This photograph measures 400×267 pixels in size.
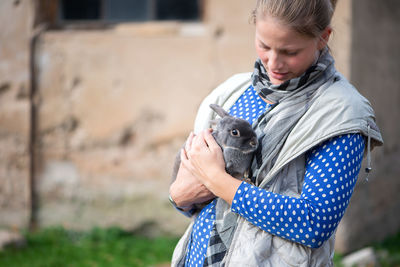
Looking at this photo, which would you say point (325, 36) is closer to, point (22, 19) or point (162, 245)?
point (162, 245)

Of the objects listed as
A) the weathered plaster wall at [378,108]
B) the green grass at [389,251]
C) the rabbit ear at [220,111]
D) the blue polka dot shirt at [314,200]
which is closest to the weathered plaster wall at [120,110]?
the weathered plaster wall at [378,108]

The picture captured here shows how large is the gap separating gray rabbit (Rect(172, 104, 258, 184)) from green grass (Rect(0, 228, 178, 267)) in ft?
9.59

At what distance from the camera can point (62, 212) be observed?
505cm

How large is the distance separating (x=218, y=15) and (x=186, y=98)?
964 millimetres

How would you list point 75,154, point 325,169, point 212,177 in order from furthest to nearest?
point 75,154
point 212,177
point 325,169

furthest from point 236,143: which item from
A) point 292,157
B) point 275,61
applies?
point 275,61

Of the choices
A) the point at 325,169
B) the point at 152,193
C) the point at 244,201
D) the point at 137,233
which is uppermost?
the point at 325,169

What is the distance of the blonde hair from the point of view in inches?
59.3

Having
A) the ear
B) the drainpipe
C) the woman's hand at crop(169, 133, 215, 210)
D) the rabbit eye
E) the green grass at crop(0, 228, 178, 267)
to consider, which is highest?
the ear

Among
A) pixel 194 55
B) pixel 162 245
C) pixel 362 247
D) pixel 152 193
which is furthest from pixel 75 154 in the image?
pixel 362 247

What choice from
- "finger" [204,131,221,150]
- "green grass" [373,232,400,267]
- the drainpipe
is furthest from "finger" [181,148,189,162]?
the drainpipe

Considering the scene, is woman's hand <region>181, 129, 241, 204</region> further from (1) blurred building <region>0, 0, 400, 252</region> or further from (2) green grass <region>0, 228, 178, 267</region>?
(1) blurred building <region>0, 0, 400, 252</region>

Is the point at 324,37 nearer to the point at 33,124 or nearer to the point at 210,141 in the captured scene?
the point at 210,141

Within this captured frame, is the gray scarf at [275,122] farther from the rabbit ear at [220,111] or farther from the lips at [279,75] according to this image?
the rabbit ear at [220,111]
